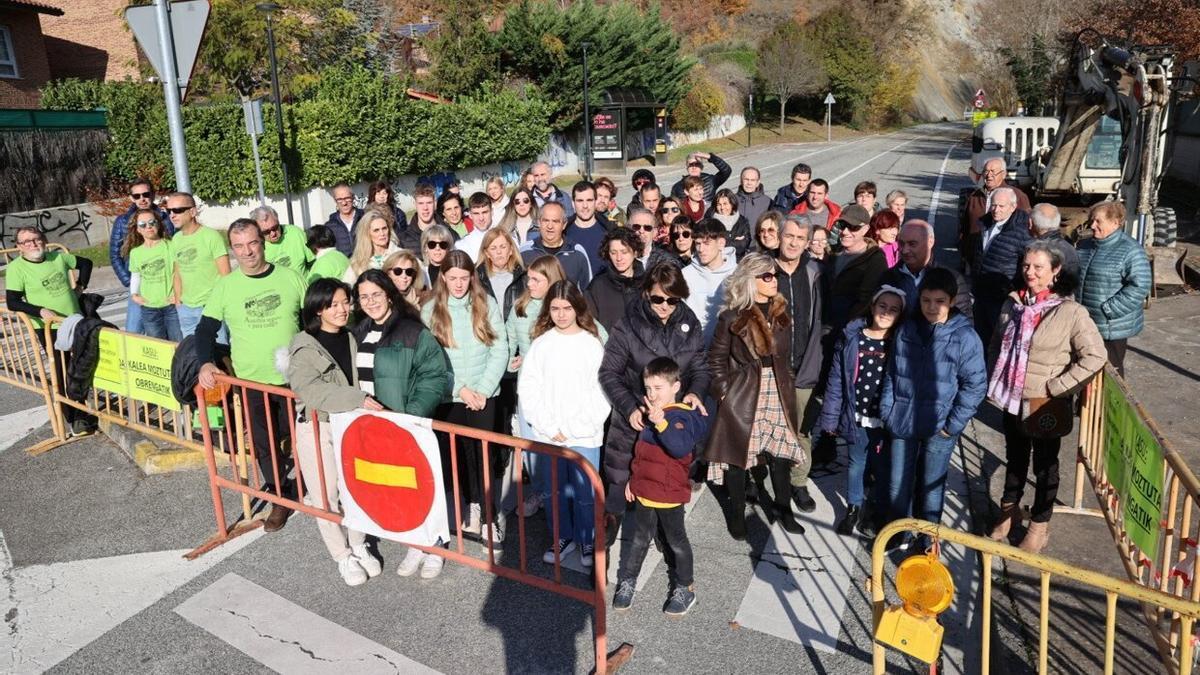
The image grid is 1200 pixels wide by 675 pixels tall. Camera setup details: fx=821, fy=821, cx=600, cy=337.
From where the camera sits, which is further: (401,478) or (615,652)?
(401,478)

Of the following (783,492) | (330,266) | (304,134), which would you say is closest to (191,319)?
(330,266)

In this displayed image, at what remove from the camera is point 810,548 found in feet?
16.1

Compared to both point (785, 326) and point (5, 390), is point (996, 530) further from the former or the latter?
point (5, 390)

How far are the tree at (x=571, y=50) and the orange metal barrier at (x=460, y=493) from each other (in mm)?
29487

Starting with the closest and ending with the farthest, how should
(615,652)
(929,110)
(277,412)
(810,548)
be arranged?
1. (615,652)
2. (810,548)
3. (277,412)
4. (929,110)

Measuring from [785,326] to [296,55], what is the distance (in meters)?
29.4

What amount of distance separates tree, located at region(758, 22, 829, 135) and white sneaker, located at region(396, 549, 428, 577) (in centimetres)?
5707

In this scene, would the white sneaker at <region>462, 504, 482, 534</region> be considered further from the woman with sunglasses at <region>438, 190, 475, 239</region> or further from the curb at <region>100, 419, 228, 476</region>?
the woman with sunglasses at <region>438, 190, 475, 239</region>

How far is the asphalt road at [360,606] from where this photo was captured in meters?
3.95

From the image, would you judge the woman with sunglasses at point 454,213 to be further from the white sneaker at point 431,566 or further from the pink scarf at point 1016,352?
the pink scarf at point 1016,352

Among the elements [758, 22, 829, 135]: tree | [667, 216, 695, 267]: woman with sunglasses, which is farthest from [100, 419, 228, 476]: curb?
[758, 22, 829, 135]: tree

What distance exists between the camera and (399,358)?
15.0 feet

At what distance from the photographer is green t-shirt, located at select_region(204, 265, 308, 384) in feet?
17.0

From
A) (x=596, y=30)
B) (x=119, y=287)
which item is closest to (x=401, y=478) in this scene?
(x=119, y=287)
